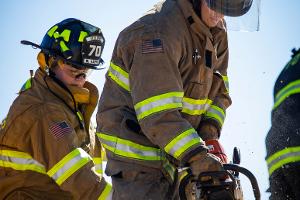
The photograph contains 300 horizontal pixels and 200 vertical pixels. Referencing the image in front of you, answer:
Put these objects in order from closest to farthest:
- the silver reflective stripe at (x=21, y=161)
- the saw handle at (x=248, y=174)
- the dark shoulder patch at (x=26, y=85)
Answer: the saw handle at (x=248, y=174)
the silver reflective stripe at (x=21, y=161)
the dark shoulder patch at (x=26, y=85)

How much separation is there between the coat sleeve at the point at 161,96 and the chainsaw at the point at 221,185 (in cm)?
19

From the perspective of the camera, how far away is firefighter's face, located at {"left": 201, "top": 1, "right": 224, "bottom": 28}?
5223mm

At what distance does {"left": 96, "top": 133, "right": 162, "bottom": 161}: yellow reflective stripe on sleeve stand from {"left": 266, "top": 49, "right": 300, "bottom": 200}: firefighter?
1248 millimetres

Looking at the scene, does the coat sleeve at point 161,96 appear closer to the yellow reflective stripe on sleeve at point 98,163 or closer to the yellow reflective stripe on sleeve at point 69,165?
the yellow reflective stripe on sleeve at point 69,165

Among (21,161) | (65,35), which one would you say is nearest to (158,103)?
(21,161)

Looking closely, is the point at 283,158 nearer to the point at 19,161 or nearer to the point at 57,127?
the point at 57,127

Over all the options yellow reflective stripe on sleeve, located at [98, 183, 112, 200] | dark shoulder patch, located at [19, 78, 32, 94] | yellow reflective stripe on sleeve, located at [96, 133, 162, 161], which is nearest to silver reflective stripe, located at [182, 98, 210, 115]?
yellow reflective stripe on sleeve, located at [96, 133, 162, 161]

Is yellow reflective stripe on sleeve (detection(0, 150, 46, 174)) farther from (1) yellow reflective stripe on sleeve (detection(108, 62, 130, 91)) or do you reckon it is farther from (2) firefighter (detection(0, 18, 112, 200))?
(1) yellow reflective stripe on sleeve (detection(108, 62, 130, 91))

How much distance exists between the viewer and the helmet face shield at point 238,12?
505cm

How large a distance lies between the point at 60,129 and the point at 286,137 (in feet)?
8.31

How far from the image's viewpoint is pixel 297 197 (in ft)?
12.6

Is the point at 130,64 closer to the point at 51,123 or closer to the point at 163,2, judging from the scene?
the point at 163,2

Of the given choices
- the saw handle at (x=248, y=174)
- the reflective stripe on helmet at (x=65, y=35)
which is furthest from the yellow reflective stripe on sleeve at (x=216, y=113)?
the reflective stripe on helmet at (x=65, y=35)

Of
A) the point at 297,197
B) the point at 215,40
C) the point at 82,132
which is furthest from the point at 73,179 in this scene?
the point at 297,197
